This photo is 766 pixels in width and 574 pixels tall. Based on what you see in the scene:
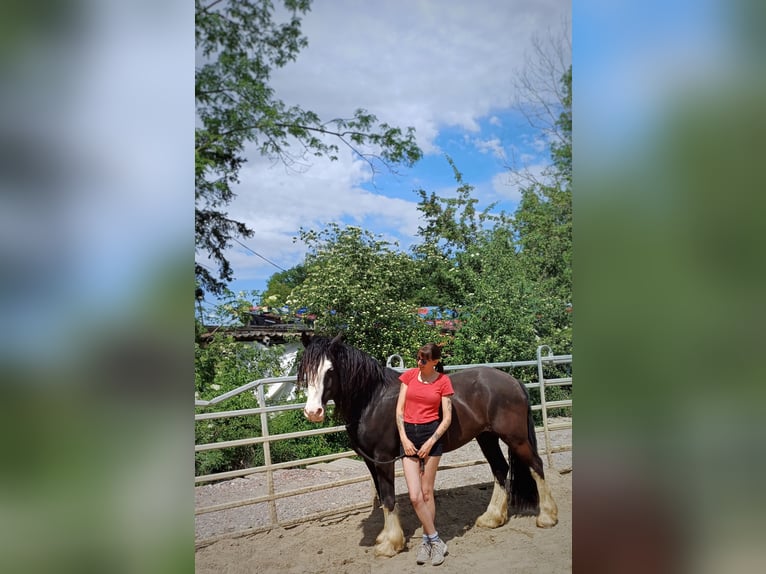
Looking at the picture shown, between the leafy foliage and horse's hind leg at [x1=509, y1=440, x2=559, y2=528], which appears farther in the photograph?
horse's hind leg at [x1=509, y1=440, x2=559, y2=528]

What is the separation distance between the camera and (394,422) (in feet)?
10.2

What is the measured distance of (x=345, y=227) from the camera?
3.20 m

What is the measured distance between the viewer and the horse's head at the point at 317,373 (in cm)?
286

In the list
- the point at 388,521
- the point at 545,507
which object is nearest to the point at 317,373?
the point at 388,521

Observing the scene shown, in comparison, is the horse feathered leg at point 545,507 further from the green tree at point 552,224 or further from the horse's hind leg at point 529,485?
the green tree at point 552,224

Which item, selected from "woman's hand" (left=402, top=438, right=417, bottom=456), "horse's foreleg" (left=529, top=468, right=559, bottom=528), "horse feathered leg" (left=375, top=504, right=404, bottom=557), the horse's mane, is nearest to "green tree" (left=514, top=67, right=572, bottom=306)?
"horse's foreleg" (left=529, top=468, right=559, bottom=528)

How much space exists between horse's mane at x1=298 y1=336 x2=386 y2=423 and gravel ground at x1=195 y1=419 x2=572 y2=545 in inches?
28.8

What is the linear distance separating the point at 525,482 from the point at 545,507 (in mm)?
198

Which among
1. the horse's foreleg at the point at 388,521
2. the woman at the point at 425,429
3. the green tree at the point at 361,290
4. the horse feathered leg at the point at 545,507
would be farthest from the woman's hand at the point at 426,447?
the horse feathered leg at the point at 545,507

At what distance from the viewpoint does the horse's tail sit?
3334mm

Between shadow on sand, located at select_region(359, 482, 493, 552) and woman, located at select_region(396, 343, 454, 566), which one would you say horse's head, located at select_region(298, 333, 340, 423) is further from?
shadow on sand, located at select_region(359, 482, 493, 552)
